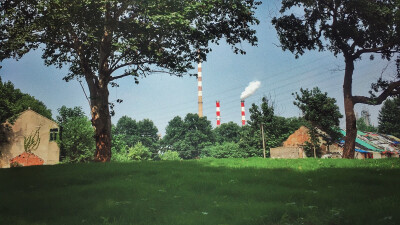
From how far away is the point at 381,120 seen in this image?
84.8m

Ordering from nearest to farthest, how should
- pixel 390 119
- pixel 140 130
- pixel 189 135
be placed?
pixel 390 119 < pixel 189 135 < pixel 140 130

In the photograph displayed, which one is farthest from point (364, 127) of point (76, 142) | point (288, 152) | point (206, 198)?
point (206, 198)

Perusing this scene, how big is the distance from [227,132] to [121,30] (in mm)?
90425

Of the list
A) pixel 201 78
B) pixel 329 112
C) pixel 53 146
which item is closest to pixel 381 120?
pixel 329 112

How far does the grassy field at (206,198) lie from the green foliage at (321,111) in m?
36.6

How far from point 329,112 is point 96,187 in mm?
44427

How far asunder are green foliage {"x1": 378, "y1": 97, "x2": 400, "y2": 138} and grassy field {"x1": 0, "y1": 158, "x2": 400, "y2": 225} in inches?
3114

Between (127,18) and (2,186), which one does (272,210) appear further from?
(127,18)

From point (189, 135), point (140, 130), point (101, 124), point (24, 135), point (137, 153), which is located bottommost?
point (137, 153)

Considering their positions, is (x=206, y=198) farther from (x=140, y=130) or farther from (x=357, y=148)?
(x=140, y=130)

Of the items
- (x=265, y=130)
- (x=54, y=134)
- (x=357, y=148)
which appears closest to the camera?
(x=357, y=148)

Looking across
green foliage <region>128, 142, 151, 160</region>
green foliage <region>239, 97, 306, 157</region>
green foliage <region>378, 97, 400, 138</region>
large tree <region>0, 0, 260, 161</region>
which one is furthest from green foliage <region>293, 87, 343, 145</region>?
green foliage <region>128, 142, 151, 160</region>

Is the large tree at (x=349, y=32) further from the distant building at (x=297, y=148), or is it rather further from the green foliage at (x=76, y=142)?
the green foliage at (x=76, y=142)

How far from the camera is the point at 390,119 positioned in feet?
274
